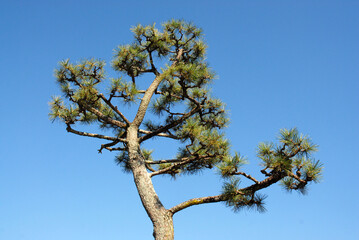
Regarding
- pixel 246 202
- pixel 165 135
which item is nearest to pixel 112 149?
pixel 165 135

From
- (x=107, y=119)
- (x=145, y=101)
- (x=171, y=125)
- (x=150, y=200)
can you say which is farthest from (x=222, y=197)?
(x=107, y=119)

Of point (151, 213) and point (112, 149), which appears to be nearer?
point (151, 213)

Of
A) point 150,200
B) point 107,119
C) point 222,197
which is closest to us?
point 222,197

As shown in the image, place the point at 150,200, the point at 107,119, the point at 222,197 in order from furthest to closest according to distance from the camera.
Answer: the point at 107,119 → the point at 150,200 → the point at 222,197

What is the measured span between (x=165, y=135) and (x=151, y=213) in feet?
4.41

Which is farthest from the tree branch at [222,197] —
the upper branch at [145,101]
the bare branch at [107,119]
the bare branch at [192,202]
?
the bare branch at [107,119]

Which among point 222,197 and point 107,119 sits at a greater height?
point 107,119

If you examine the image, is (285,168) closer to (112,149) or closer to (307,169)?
(307,169)

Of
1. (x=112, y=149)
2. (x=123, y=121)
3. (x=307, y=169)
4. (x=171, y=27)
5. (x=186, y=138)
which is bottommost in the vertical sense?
(x=307, y=169)

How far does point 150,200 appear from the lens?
160 inches

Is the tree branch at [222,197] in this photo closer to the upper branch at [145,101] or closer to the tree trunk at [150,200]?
the tree trunk at [150,200]

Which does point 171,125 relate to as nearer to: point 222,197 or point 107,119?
point 107,119

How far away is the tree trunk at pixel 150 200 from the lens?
3867 mm

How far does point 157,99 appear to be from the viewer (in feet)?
16.8
